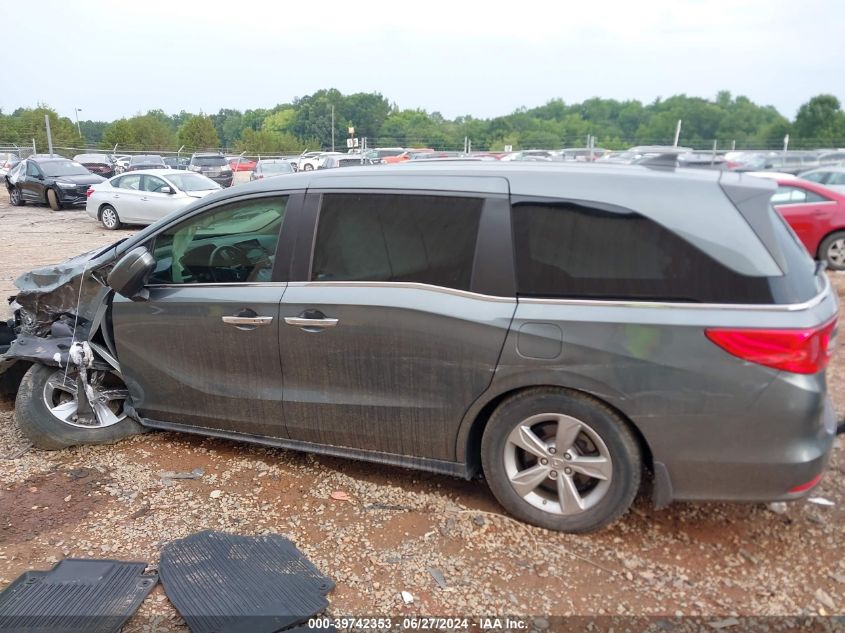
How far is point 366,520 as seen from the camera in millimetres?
3357

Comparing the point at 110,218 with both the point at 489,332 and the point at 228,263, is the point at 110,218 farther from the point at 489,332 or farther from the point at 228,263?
the point at 489,332

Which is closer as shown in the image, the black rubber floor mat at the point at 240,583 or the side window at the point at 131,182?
the black rubber floor mat at the point at 240,583

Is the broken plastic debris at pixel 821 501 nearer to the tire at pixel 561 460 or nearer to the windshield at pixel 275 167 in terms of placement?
the tire at pixel 561 460

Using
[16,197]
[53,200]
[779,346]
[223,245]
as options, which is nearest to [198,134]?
[16,197]

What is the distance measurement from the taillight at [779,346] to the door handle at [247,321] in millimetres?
2179

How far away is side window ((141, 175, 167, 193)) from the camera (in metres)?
15.8

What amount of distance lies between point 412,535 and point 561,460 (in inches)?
32.0

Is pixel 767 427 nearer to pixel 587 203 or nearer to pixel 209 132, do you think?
pixel 587 203

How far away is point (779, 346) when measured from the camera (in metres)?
2.65

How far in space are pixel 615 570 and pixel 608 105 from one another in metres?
100

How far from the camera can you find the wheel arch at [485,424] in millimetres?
2961

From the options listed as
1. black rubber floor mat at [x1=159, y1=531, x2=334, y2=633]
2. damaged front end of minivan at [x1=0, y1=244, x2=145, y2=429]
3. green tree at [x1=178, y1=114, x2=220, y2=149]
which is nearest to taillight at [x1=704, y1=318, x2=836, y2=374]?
black rubber floor mat at [x1=159, y1=531, x2=334, y2=633]

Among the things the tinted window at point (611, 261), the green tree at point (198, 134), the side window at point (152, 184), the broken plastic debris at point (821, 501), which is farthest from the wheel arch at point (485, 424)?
the green tree at point (198, 134)

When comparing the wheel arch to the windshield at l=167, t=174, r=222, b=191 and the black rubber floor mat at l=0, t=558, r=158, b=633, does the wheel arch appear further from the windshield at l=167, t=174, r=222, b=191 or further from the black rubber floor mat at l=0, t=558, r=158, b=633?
the windshield at l=167, t=174, r=222, b=191
